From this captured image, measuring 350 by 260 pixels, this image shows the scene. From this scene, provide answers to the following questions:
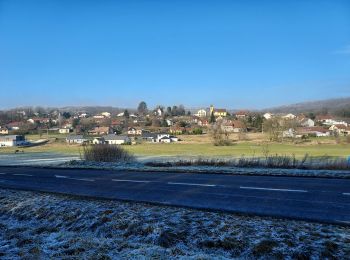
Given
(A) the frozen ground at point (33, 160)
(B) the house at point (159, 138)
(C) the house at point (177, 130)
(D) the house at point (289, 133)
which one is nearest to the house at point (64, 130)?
(B) the house at point (159, 138)

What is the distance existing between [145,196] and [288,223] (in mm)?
4990

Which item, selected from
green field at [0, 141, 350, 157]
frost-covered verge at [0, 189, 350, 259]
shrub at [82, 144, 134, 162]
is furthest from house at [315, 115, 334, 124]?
frost-covered verge at [0, 189, 350, 259]

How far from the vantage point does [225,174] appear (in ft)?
52.7

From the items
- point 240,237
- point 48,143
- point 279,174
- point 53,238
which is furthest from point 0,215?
point 48,143

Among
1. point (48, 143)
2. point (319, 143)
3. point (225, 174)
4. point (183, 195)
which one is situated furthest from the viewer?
point (48, 143)

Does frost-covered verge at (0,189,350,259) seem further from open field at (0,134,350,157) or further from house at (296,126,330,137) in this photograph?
house at (296,126,330,137)

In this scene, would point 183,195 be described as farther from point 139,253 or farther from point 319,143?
point 319,143

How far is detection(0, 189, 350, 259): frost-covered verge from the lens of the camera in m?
5.73

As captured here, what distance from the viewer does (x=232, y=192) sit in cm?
1121

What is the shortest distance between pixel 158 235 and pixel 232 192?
16.4 ft

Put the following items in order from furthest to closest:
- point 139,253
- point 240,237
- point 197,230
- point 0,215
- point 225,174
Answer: point 225,174
point 0,215
point 197,230
point 240,237
point 139,253

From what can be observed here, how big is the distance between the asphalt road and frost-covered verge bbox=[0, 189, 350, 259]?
1022mm

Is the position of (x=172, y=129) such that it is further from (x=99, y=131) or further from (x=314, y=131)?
(x=314, y=131)

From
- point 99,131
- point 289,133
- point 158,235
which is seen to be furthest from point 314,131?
point 158,235
